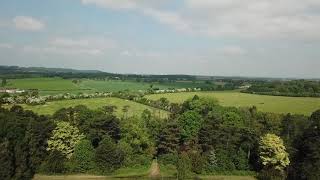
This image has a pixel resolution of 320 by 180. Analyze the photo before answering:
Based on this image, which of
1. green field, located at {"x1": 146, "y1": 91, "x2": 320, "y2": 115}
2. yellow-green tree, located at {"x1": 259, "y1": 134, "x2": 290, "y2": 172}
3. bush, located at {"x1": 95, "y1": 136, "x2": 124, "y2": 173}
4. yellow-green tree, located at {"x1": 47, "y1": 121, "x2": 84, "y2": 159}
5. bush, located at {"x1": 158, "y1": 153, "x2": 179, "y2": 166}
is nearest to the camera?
yellow-green tree, located at {"x1": 259, "y1": 134, "x2": 290, "y2": 172}

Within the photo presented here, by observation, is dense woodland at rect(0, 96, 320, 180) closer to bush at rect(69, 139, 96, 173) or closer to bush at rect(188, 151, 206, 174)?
bush at rect(69, 139, 96, 173)

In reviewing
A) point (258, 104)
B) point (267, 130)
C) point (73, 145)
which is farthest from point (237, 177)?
point (258, 104)

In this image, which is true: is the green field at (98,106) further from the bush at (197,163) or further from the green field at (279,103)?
the bush at (197,163)

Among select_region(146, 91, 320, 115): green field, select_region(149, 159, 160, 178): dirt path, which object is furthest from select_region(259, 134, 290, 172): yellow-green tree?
select_region(146, 91, 320, 115): green field

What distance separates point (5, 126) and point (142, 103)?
64.4 m

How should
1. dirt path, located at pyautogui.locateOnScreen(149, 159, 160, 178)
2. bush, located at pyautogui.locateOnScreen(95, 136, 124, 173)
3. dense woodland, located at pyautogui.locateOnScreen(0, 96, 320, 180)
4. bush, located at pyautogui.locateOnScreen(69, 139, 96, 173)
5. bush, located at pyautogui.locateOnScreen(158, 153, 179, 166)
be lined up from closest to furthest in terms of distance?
dense woodland, located at pyautogui.locateOnScreen(0, 96, 320, 180), dirt path, located at pyautogui.locateOnScreen(149, 159, 160, 178), bush, located at pyautogui.locateOnScreen(69, 139, 96, 173), bush, located at pyautogui.locateOnScreen(95, 136, 124, 173), bush, located at pyautogui.locateOnScreen(158, 153, 179, 166)

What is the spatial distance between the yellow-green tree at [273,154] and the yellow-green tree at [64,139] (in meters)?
28.7

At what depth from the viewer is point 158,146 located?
68.5 m

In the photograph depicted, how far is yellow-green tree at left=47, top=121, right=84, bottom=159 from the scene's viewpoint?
6316 centimetres

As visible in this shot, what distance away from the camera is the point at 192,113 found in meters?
73.9

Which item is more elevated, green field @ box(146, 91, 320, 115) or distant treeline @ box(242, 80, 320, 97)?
distant treeline @ box(242, 80, 320, 97)

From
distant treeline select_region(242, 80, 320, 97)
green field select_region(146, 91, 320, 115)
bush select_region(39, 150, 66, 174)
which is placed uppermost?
distant treeline select_region(242, 80, 320, 97)

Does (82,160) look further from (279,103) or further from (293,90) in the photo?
(293,90)

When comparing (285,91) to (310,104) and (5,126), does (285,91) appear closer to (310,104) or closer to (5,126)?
(310,104)
